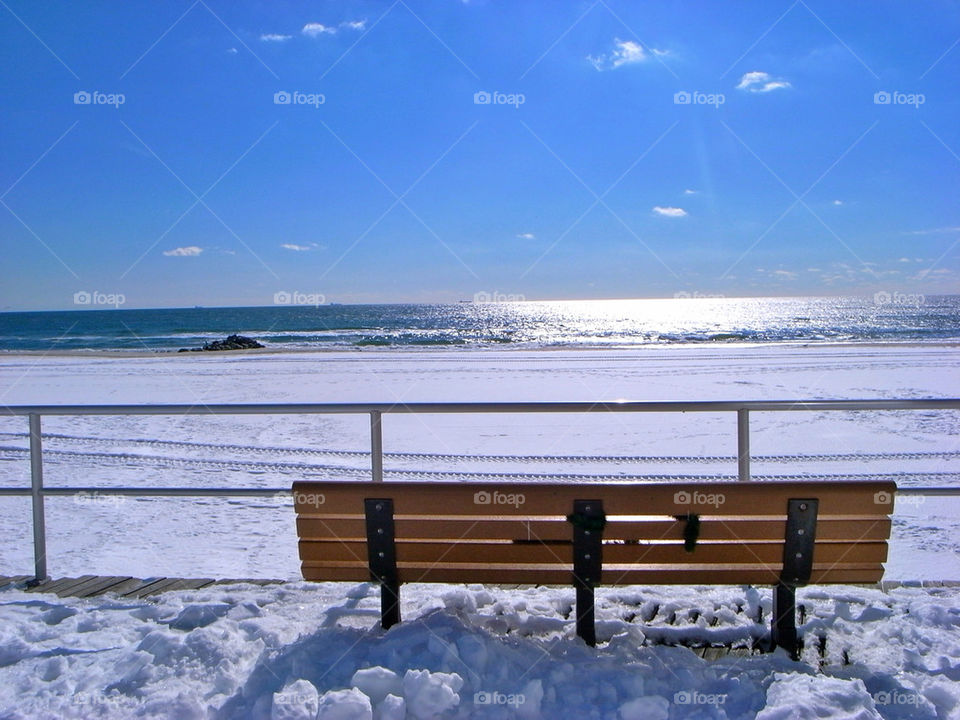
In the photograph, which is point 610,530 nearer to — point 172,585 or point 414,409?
point 414,409

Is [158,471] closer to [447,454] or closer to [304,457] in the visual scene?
[304,457]

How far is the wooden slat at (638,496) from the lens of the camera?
121 inches

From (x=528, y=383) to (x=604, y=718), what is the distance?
15887mm

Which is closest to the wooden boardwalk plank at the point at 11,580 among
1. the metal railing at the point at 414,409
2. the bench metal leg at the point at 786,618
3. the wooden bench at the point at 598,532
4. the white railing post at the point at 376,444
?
the metal railing at the point at 414,409

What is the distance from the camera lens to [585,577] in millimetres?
3242

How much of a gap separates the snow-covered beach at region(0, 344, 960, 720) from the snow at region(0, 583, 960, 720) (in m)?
0.01

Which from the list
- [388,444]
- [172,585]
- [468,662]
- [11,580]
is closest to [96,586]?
[172,585]

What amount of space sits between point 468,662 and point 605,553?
737mm

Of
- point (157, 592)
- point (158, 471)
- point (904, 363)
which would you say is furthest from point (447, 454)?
point (904, 363)

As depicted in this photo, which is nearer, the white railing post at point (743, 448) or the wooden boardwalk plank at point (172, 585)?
the white railing post at point (743, 448)

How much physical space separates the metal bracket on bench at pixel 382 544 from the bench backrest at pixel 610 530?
0.09ft

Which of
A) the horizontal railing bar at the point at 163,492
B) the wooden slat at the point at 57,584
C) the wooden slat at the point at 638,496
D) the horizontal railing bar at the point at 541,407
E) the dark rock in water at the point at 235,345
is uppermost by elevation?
the dark rock in water at the point at 235,345

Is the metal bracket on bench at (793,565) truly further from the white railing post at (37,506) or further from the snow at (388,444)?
the white railing post at (37,506)

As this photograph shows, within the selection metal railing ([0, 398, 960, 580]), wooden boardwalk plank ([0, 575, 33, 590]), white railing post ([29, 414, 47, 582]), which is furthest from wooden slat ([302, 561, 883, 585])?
wooden boardwalk plank ([0, 575, 33, 590])
